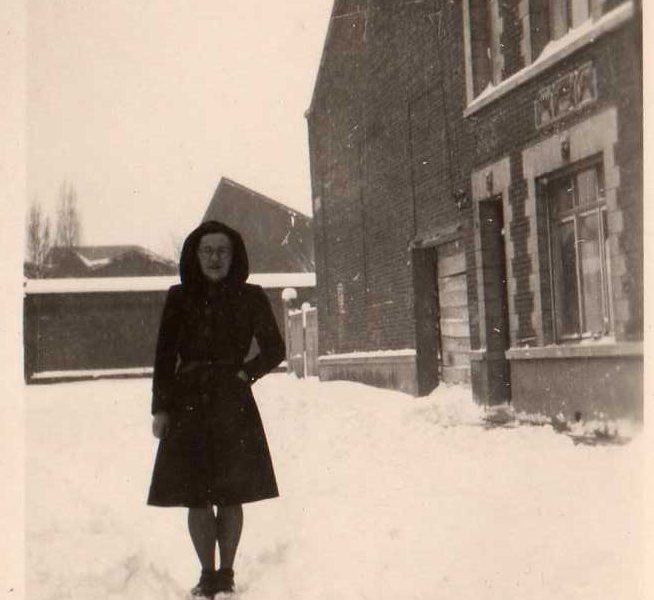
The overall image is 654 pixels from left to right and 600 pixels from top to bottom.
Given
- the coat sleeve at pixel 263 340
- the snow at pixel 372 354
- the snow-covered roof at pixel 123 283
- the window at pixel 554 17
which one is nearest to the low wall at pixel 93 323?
the snow-covered roof at pixel 123 283

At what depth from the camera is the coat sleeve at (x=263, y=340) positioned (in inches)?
130

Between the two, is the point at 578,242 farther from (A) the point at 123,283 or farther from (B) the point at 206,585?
(B) the point at 206,585

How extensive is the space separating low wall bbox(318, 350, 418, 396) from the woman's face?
2.51 meters

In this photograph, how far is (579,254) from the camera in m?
4.55

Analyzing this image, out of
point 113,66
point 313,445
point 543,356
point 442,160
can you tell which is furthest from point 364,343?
point 113,66

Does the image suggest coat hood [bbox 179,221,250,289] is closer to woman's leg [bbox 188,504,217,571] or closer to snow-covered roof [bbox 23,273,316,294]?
snow-covered roof [bbox 23,273,316,294]

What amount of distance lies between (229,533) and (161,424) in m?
0.50

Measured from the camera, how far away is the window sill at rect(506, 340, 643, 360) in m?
3.71

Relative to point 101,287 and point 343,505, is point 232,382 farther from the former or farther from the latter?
point 101,287

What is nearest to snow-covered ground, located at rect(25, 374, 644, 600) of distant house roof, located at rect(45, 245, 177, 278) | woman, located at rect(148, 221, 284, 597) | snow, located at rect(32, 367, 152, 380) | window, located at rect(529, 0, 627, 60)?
snow, located at rect(32, 367, 152, 380)

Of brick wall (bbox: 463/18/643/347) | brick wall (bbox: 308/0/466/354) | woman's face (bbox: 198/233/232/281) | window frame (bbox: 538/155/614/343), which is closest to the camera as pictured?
woman's face (bbox: 198/233/232/281)

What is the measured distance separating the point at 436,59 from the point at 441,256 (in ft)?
5.74

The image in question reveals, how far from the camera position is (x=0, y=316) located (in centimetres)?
385

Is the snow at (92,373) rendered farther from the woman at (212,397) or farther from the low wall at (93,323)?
the woman at (212,397)
